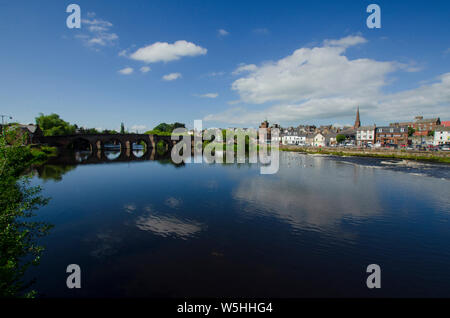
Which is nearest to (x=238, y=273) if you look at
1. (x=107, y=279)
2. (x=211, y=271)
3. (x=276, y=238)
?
(x=211, y=271)

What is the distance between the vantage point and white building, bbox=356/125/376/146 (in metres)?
103

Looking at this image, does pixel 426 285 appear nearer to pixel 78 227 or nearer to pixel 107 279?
pixel 107 279

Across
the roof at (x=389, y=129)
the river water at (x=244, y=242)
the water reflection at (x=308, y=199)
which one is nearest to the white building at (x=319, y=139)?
the roof at (x=389, y=129)

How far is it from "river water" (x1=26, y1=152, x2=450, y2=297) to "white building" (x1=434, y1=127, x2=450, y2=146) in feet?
298

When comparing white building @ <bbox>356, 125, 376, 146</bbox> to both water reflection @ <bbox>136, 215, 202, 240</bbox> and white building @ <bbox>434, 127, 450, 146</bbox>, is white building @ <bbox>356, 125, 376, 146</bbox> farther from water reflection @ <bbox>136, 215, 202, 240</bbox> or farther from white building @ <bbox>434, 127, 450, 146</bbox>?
water reflection @ <bbox>136, 215, 202, 240</bbox>

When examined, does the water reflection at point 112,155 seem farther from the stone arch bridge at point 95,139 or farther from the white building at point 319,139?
the white building at point 319,139

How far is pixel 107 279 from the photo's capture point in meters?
10.2

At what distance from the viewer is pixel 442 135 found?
89.8 metres

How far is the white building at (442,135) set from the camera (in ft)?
287

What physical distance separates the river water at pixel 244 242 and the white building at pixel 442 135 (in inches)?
3571

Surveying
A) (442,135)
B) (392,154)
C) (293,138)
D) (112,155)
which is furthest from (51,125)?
(442,135)
